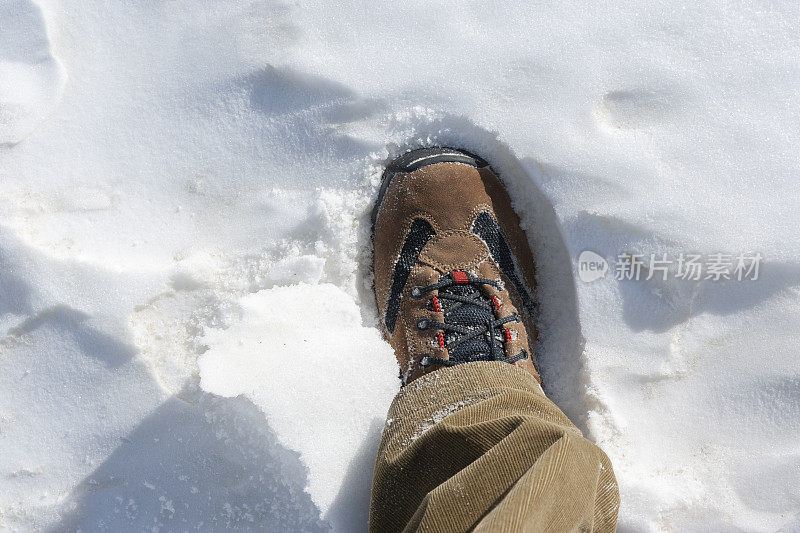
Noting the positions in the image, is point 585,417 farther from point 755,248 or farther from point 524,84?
point 524,84

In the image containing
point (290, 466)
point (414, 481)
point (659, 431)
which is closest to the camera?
point (414, 481)

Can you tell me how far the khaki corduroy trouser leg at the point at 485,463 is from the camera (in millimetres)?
785

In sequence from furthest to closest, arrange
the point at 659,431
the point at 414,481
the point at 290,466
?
the point at 659,431
the point at 290,466
the point at 414,481

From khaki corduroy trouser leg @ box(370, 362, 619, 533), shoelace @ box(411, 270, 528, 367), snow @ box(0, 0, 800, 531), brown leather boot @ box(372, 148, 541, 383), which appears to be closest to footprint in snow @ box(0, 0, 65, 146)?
snow @ box(0, 0, 800, 531)

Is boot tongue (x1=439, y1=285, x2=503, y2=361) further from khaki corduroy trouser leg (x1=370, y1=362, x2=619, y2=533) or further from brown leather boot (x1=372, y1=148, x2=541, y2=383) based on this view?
→ khaki corduroy trouser leg (x1=370, y1=362, x2=619, y2=533)

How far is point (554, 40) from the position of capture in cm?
138

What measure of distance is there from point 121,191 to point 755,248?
5.10ft

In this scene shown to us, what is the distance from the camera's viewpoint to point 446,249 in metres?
1.45

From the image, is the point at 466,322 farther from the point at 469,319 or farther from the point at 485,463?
the point at 485,463

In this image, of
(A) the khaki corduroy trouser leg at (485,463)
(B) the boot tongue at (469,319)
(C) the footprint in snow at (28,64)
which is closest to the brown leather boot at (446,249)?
(B) the boot tongue at (469,319)

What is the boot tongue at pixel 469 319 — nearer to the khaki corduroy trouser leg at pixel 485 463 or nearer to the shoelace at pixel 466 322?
the shoelace at pixel 466 322

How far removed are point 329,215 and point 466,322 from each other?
→ 431 mm

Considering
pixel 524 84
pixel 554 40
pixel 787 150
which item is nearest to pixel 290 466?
pixel 524 84

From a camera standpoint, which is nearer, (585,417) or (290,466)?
(290,466)
